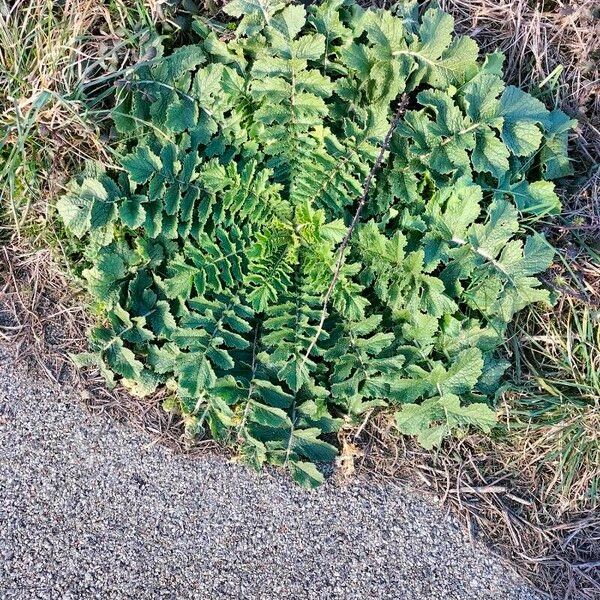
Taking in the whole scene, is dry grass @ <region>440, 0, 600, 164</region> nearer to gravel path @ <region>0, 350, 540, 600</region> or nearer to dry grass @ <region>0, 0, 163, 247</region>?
dry grass @ <region>0, 0, 163, 247</region>

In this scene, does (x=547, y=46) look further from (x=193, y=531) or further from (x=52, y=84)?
(x=193, y=531)

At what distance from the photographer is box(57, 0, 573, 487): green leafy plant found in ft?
7.64

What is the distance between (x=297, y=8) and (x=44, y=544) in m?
2.10

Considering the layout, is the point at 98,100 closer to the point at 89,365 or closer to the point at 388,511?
the point at 89,365

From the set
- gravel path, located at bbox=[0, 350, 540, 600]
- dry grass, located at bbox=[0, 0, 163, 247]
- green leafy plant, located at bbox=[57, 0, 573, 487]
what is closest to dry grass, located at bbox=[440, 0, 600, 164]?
green leafy plant, located at bbox=[57, 0, 573, 487]

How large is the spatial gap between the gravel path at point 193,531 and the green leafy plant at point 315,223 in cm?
19

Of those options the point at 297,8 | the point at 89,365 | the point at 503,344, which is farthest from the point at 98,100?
the point at 503,344

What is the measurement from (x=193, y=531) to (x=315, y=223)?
120 cm

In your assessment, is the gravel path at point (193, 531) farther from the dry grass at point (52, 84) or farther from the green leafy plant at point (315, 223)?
the dry grass at point (52, 84)

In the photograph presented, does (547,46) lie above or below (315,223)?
above

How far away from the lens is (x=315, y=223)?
2367mm

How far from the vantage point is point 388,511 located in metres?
2.51

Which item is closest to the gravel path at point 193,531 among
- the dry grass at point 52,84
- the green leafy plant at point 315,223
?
the green leafy plant at point 315,223

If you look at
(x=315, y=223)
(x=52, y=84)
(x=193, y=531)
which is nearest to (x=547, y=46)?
(x=315, y=223)
